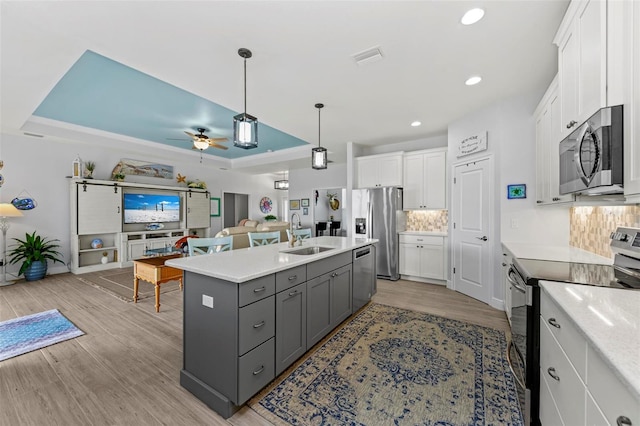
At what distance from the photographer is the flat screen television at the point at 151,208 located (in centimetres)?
612

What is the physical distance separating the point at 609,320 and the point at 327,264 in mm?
1849

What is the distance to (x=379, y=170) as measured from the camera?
5.14 m

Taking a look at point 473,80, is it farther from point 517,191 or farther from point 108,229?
point 108,229

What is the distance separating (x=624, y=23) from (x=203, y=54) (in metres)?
2.83

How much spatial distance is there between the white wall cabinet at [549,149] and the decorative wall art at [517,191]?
9.2 inches

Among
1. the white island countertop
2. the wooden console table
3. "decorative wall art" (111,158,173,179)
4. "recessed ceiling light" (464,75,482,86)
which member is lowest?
the wooden console table

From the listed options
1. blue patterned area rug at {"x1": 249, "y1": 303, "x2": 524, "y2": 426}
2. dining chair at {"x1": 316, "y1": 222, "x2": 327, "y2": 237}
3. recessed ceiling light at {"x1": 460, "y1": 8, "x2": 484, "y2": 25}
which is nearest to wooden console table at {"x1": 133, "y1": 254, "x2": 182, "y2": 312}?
blue patterned area rug at {"x1": 249, "y1": 303, "x2": 524, "y2": 426}

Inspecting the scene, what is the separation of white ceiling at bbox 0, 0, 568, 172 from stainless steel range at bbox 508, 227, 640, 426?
1.74m

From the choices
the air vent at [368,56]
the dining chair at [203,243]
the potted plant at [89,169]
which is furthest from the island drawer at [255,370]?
the potted plant at [89,169]

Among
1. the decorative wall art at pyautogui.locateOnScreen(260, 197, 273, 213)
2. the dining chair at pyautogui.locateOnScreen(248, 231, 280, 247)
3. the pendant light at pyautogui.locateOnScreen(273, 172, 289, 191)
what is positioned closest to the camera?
the dining chair at pyautogui.locateOnScreen(248, 231, 280, 247)

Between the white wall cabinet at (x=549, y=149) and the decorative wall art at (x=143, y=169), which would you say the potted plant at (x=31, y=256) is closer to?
the decorative wall art at (x=143, y=169)

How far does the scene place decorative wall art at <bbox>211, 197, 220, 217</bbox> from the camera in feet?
26.6

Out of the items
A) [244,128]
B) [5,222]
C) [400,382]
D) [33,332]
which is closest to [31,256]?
[5,222]

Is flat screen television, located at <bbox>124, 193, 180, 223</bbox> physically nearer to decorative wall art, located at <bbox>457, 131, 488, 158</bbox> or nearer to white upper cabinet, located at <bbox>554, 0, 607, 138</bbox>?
decorative wall art, located at <bbox>457, 131, 488, 158</bbox>
